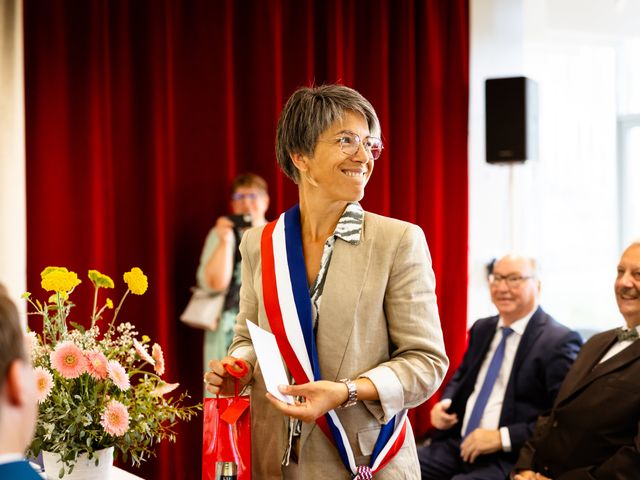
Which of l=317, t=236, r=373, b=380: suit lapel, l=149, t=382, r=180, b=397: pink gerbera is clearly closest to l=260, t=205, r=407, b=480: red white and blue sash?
l=317, t=236, r=373, b=380: suit lapel

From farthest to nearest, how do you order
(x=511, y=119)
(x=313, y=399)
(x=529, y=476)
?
(x=511, y=119) < (x=529, y=476) < (x=313, y=399)

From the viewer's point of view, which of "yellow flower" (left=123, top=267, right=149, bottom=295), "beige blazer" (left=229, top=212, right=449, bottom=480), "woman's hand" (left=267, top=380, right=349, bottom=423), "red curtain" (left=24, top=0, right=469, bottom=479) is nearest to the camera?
"woman's hand" (left=267, top=380, right=349, bottom=423)

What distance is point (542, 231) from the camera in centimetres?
533

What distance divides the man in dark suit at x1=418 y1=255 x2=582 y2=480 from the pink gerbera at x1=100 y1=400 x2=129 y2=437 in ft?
6.90

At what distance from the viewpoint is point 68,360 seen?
1.84 meters

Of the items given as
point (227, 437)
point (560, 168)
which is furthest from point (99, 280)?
point (560, 168)

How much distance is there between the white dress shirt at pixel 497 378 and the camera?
381 cm

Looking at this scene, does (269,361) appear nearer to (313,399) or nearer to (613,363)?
(313,399)

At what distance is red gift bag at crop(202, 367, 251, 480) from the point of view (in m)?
1.75

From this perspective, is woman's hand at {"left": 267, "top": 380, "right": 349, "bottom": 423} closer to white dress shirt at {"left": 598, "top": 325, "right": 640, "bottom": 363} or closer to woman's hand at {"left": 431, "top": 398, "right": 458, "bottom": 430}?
white dress shirt at {"left": 598, "top": 325, "right": 640, "bottom": 363}

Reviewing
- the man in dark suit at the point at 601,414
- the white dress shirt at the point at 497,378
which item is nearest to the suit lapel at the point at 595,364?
the man in dark suit at the point at 601,414

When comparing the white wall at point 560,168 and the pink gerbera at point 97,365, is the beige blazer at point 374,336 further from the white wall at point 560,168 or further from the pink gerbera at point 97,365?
the white wall at point 560,168

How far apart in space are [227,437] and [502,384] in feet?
7.72

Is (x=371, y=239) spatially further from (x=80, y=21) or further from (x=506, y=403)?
(x=80, y=21)
